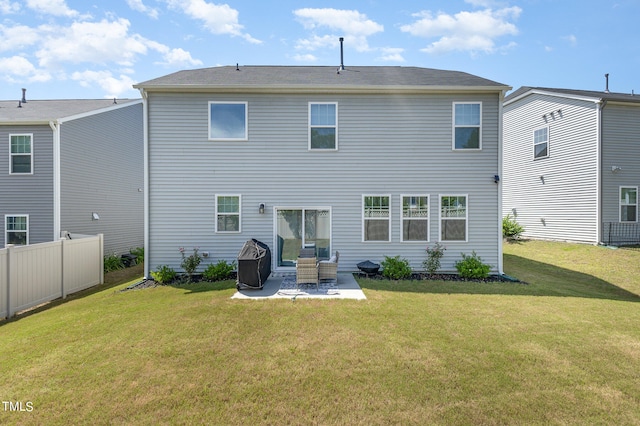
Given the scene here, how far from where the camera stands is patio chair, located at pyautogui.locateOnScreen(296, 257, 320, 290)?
726cm

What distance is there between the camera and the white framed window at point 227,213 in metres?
8.74

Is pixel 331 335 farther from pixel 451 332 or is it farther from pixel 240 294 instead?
pixel 240 294

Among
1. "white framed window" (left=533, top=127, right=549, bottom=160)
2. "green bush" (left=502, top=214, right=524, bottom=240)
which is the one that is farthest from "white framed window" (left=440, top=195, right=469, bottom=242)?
"white framed window" (left=533, top=127, right=549, bottom=160)

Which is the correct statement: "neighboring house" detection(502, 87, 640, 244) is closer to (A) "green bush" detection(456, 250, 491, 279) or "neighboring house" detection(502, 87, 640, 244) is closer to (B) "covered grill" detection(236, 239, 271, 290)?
(A) "green bush" detection(456, 250, 491, 279)

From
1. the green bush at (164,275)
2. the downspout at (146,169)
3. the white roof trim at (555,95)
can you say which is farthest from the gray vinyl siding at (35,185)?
the white roof trim at (555,95)

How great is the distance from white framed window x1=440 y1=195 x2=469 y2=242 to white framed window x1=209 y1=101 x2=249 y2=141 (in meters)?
6.69

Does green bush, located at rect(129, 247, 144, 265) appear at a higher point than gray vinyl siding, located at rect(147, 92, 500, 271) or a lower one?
lower

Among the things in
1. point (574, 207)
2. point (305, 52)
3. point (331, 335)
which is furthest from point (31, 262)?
point (574, 207)

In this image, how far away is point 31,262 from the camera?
21.6 ft

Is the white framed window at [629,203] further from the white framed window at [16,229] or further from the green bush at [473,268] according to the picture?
the white framed window at [16,229]

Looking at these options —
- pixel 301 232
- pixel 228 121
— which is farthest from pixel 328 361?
pixel 228 121

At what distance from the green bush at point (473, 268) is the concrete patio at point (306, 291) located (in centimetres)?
339

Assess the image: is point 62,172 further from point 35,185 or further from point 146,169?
point 146,169

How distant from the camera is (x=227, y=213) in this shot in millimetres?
8742
